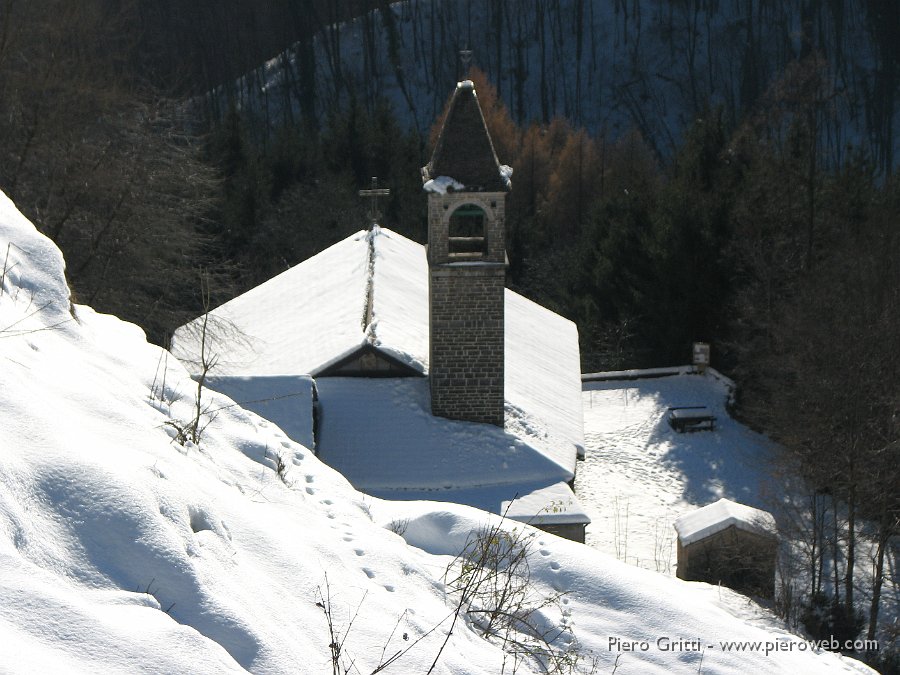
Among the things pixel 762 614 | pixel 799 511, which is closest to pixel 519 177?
pixel 799 511

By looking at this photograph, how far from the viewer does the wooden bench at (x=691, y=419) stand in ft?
73.0

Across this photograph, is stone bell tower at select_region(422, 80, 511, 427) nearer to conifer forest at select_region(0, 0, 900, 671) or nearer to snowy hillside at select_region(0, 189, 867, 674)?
conifer forest at select_region(0, 0, 900, 671)

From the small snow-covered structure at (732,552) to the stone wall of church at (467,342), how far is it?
10.9 feet

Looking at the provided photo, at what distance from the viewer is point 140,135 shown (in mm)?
20281

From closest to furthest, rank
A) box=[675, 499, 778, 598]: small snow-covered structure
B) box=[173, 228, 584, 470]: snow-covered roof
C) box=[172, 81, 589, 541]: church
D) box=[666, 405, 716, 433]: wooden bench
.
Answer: box=[172, 81, 589, 541]: church → box=[675, 499, 778, 598]: small snow-covered structure → box=[173, 228, 584, 470]: snow-covered roof → box=[666, 405, 716, 433]: wooden bench

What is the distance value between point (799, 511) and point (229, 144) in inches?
1254

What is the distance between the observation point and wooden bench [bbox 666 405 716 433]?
22.3 metres

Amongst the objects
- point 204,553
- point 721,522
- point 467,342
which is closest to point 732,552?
point 721,522

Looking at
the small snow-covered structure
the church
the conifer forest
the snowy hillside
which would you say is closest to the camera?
the snowy hillside

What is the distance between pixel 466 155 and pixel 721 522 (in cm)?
636

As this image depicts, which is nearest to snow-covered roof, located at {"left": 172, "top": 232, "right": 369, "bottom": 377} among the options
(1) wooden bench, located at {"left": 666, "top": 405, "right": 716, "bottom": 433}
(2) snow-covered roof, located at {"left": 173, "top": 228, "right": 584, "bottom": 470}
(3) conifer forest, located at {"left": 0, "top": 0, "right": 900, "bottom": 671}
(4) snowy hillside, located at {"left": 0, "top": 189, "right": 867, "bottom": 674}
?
(2) snow-covered roof, located at {"left": 173, "top": 228, "right": 584, "bottom": 470}

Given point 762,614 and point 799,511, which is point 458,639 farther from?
point 799,511

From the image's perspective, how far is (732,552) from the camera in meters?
14.2

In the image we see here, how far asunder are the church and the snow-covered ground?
2.30m
